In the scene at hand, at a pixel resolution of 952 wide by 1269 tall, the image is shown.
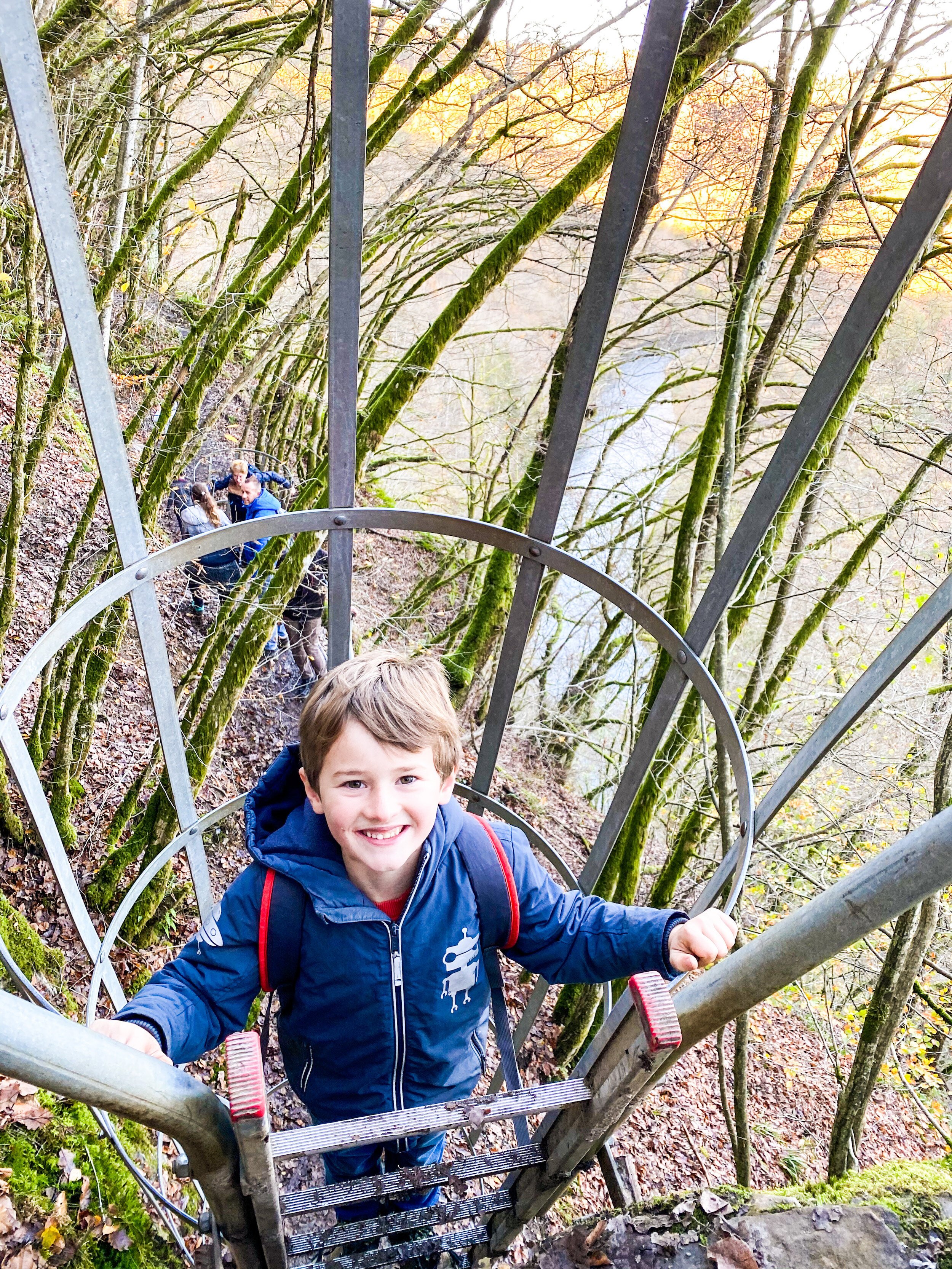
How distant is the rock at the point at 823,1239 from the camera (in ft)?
4.69

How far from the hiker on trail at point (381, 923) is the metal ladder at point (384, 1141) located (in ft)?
0.89

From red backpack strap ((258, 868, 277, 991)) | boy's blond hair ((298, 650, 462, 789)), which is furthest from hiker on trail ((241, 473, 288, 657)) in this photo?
red backpack strap ((258, 868, 277, 991))

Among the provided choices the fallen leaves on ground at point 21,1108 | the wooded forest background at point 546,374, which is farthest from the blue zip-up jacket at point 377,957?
the wooded forest background at point 546,374

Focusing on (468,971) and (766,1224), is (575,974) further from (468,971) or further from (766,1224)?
(766,1224)

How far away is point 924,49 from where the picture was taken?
12.4ft

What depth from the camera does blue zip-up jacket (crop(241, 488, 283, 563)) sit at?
5.73m

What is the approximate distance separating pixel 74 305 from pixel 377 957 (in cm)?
164

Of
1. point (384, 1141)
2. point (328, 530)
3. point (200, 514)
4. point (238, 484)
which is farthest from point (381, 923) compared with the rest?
point (238, 484)

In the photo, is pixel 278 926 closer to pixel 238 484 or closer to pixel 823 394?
pixel 823 394

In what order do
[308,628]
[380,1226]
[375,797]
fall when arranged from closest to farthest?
[380,1226] → [375,797] → [308,628]

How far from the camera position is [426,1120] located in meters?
1.31

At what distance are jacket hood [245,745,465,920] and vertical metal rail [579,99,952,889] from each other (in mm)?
924

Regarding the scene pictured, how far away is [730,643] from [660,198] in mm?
2986

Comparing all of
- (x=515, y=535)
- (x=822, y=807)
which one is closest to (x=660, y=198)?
(x=515, y=535)
